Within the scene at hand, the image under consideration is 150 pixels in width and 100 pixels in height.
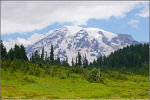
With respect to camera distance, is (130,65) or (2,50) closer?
(2,50)

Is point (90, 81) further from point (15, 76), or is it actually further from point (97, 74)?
point (15, 76)

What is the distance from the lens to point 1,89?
6475 centimetres

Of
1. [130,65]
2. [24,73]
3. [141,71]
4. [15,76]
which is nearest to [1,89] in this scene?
[15,76]

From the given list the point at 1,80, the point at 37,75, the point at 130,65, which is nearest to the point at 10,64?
the point at 37,75

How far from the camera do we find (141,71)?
17050 cm

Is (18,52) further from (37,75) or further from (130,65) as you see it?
(130,65)

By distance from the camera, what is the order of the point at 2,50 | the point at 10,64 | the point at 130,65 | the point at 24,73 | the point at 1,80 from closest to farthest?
the point at 1,80 → the point at 24,73 → the point at 10,64 → the point at 2,50 → the point at 130,65

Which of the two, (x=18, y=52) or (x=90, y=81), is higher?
(x=18, y=52)

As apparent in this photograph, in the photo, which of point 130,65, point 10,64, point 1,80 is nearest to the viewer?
point 1,80

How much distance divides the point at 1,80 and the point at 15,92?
20.5 meters

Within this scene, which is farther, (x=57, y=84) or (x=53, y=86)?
(x=57, y=84)

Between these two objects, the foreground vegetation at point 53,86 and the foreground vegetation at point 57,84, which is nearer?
the foreground vegetation at point 57,84

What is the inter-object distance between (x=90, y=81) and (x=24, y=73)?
102 ft

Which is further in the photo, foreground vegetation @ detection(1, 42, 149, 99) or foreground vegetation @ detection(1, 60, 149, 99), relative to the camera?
foreground vegetation @ detection(1, 60, 149, 99)
